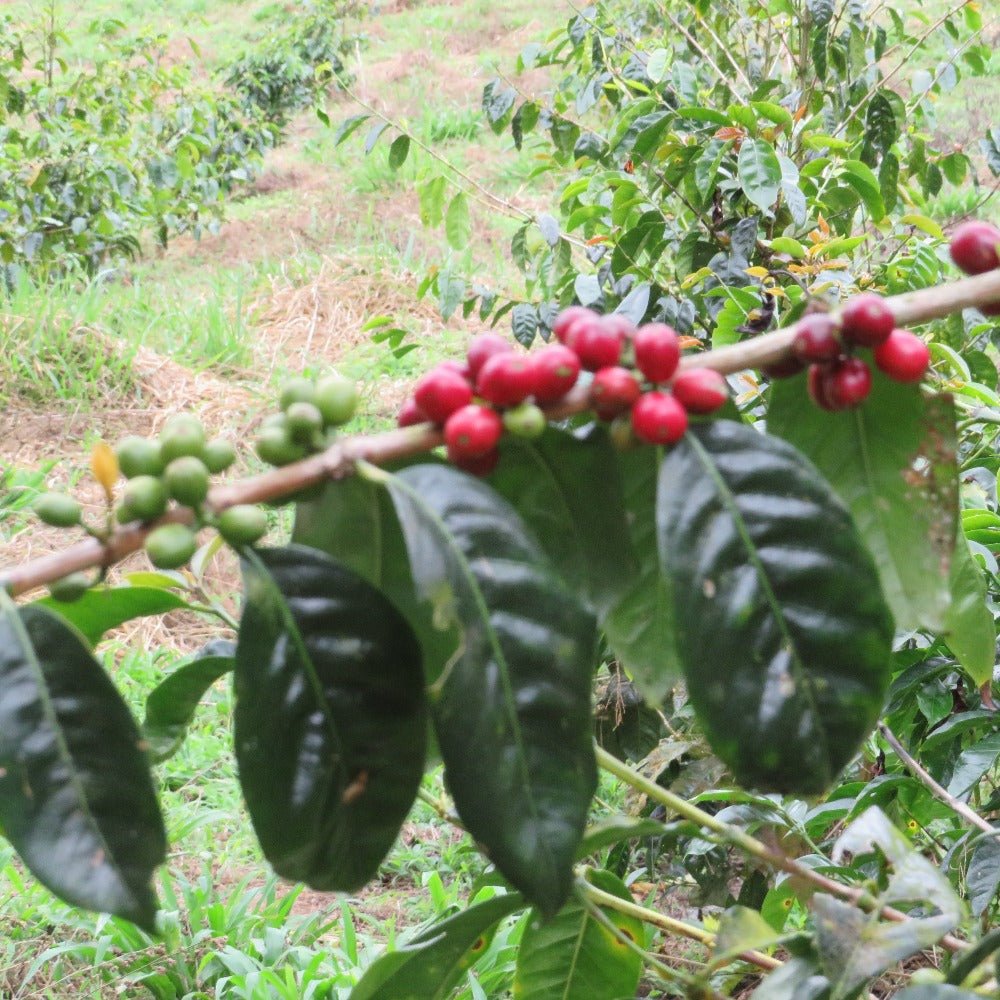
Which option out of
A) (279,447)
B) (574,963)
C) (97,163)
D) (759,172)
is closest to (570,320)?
(279,447)

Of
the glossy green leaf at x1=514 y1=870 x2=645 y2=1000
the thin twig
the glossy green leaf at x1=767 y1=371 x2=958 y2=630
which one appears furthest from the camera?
the thin twig

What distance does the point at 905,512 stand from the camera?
503 millimetres

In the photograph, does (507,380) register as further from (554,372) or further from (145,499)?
(145,499)

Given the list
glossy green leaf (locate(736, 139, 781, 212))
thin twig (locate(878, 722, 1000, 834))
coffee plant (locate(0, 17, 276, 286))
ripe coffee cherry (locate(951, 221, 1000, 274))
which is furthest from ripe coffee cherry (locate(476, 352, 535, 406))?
coffee plant (locate(0, 17, 276, 286))

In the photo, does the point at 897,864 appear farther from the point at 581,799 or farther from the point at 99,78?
the point at 99,78

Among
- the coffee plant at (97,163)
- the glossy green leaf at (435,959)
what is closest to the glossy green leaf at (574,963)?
the glossy green leaf at (435,959)

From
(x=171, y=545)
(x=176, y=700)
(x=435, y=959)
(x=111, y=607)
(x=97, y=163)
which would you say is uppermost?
(x=171, y=545)

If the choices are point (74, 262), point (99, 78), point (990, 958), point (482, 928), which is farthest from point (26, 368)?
point (990, 958)

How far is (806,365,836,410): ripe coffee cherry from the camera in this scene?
46cm

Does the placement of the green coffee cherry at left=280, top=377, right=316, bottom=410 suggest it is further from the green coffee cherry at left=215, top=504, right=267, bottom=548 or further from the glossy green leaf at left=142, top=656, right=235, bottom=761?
the glossy green leaf at left=142, top=656, right=235, bottom=761

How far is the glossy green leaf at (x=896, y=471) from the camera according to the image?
1.60 feet

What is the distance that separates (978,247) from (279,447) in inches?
12.7

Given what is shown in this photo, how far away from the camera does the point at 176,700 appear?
2.22 ft

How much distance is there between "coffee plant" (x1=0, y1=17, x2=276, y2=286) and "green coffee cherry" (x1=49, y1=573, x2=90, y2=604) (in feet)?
13.7
